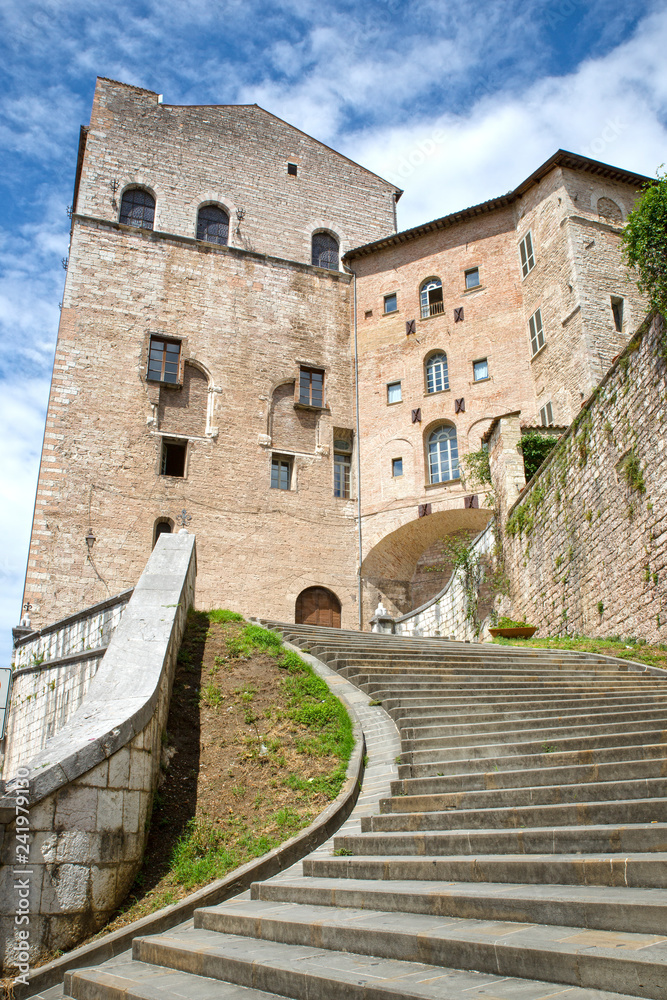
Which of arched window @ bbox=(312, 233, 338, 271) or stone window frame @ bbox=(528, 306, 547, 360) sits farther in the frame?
arched window @ bbox=(312, 233, 338, 271)

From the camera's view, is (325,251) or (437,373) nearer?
(437,373)

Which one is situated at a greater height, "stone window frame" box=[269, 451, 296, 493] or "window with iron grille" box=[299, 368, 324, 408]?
"window with iron grille" box=[299, 368, 324, 408]

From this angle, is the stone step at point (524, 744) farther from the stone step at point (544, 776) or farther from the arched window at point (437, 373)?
the arched window at point (437, 373)

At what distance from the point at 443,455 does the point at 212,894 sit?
60.4 ft

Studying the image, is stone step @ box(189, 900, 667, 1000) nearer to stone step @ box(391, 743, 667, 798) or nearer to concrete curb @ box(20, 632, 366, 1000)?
concrete curb @ box(20, 632, 366, 1000)

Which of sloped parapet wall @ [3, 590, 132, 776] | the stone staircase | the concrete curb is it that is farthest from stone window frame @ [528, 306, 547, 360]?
the concrete curb

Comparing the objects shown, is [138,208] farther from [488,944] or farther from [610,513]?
[488,944]

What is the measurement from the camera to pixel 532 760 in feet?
17.4

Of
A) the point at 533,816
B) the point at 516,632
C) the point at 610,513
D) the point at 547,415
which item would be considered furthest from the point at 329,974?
the point at 547,415

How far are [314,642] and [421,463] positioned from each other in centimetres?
1242

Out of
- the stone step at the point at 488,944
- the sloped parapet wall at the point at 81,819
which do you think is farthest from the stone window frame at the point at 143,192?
the stone step at the point at 488,944

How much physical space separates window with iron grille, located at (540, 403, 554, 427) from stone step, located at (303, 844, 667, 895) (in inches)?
670

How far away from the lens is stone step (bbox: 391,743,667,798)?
4566mm

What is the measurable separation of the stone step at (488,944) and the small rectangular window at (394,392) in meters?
20.7
